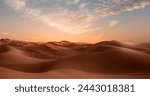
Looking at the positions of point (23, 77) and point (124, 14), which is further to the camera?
point (124, 14)

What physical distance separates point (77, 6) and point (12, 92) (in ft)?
5.51

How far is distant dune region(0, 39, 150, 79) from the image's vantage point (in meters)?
4.61

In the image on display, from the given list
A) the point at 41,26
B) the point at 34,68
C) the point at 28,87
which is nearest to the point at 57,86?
the point at 28,87

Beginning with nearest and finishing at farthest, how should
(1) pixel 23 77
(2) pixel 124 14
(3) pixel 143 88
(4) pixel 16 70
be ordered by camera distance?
(3) pixel 143 88 → (1) pixel 23 77 → (4) pixel 16 70 → (2) pixel 124 14

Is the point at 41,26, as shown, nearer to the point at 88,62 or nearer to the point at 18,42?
the point at 18,42

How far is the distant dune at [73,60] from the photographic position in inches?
181

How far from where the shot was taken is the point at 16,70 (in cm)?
477

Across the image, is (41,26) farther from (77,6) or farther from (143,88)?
(143,88)

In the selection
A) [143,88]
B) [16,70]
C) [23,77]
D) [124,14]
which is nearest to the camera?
[143,88]

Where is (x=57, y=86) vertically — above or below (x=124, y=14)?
below

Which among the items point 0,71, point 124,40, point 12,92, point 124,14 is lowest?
point 12,92

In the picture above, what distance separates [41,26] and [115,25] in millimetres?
1058

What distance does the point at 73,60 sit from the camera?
4.91 metres

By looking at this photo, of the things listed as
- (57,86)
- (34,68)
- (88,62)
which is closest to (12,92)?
(57,86)
